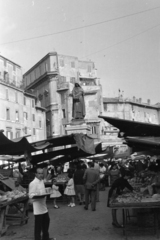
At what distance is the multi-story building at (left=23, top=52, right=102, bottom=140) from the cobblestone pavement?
41178 millimetres

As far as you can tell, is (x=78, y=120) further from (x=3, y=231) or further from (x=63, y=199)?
(x=3, y=231)

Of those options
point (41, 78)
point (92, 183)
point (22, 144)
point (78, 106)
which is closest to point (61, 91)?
point (41, 78)

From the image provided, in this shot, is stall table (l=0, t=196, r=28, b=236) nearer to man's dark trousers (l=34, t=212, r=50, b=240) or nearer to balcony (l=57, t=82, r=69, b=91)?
man's dark trousers (l=34, t=212, r=50, b=240)

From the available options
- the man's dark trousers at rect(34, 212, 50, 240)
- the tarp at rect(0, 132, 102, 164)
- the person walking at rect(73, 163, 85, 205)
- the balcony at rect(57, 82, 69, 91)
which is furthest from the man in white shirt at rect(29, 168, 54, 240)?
the balcony at rect(57, 82, 69, 91)

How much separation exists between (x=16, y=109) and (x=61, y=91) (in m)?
9.58

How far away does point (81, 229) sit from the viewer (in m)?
8.12

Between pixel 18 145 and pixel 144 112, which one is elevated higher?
pixel 144 112

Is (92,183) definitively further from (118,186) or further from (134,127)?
(134,127)

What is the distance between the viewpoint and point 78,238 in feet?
23.8

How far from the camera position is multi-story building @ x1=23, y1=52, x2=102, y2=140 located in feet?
174

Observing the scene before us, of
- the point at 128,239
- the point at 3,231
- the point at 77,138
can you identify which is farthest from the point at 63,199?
the point at 128,239

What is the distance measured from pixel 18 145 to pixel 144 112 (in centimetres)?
5660

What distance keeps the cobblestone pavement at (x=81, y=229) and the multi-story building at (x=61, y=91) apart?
4118 cm

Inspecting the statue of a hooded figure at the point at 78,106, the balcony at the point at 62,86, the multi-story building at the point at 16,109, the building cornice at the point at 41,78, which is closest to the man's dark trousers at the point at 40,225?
the statue of a hooded figure at the point at 78,106
